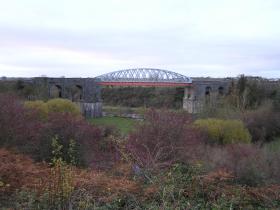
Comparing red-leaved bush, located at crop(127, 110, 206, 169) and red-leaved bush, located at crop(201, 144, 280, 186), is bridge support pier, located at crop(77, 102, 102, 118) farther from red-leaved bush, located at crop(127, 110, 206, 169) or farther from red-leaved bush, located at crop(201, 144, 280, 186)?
red-leaved bush, located at crop(201, 144, 280, 186)

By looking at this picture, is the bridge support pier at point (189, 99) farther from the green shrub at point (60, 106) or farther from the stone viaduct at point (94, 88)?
the green shrub at point (60, 106)

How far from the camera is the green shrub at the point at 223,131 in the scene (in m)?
31.8

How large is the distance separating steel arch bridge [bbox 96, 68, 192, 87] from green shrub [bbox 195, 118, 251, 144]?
160 ft

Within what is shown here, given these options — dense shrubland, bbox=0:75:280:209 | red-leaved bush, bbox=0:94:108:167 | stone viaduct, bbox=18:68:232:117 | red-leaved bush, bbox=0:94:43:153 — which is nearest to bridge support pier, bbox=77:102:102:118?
stone viaduct, bbox=18:68:232:117

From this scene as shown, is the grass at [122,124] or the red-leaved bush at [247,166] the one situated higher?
the red-leaved bush at [247,166]

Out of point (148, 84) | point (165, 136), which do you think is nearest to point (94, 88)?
point (148, 84)

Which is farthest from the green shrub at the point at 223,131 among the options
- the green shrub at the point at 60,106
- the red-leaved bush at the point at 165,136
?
the green shrub at the point at 60,106

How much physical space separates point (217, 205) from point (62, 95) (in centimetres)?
7234

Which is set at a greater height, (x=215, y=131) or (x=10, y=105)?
(x=10, y=105)

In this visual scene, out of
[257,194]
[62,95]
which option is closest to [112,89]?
[62,95]

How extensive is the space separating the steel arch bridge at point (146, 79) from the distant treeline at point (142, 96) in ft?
8.70

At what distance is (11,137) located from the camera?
16875 millimetres

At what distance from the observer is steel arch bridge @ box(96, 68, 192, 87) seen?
3292 inches

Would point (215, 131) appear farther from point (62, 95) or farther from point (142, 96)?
point (142, 96)
